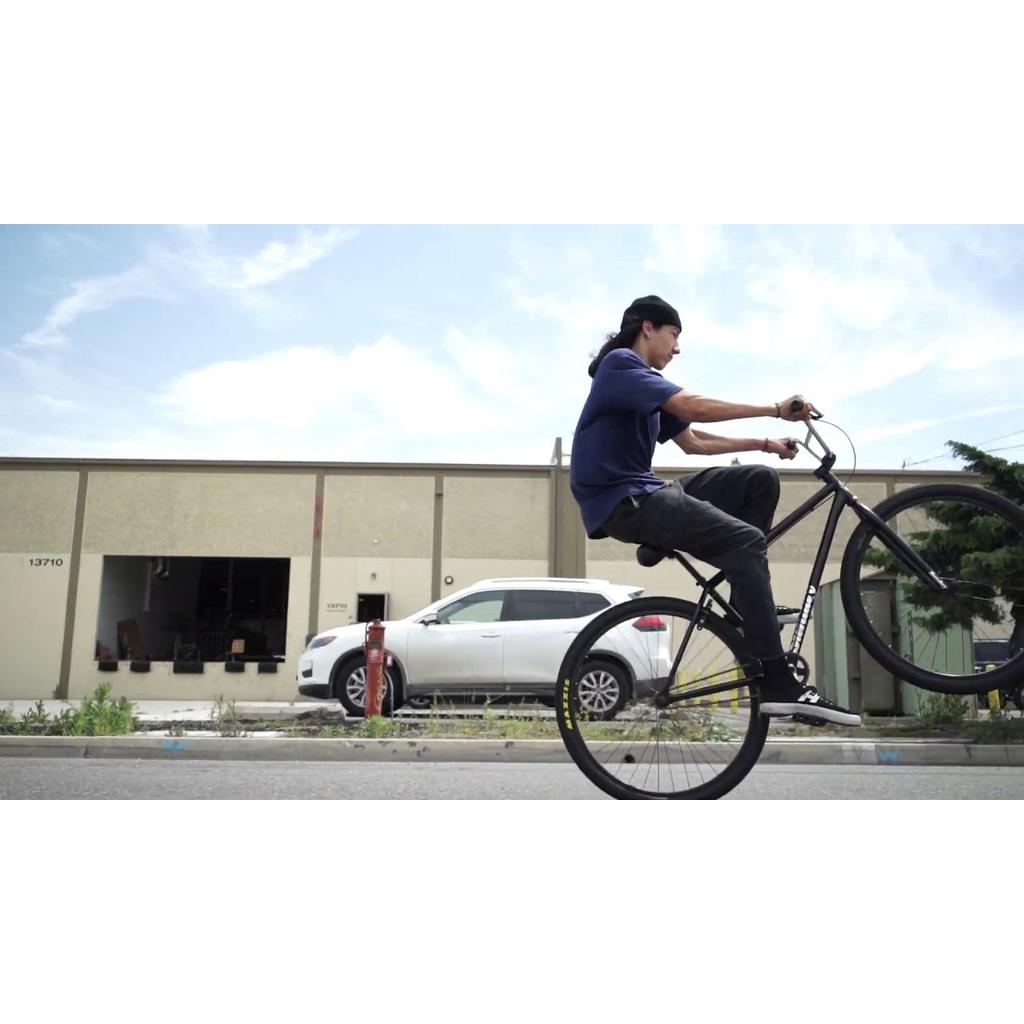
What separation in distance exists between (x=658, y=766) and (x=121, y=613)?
806 inches

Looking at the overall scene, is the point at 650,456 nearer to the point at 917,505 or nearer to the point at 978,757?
the point at 917,505

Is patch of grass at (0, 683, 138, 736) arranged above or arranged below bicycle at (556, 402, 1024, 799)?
below

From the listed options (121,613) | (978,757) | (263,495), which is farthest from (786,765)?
(121,613)

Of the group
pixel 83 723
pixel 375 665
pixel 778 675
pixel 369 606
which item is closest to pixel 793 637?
pixel 778 675

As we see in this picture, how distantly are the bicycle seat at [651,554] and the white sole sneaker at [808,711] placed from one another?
34 cm

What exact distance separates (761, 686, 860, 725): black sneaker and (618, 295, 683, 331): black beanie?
739mm

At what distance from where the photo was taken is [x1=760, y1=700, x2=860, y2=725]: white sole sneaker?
1.69 m

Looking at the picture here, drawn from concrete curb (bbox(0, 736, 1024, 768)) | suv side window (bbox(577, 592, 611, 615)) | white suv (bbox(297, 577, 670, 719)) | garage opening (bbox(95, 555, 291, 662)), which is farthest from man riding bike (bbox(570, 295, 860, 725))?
garage opening (bbox(95, 555, 291, 662))

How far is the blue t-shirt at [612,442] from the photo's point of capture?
182 centimetres

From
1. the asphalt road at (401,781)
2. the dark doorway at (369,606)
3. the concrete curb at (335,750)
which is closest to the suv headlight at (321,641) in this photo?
the concrete curb at (335,750)

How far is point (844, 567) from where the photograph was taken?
184 cm

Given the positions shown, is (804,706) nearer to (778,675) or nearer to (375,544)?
(778,675)

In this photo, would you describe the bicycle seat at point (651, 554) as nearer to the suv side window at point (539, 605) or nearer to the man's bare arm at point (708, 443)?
the man's bare arm at point (708, 443)

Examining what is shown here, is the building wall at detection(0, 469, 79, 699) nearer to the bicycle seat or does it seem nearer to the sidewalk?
the sidewalk
